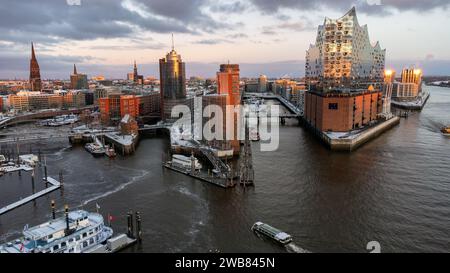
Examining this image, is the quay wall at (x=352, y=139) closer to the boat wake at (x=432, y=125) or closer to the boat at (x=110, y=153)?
the boat wake at (x=432, y=125)

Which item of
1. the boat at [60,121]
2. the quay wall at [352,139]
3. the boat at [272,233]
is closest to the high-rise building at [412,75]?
the quay wall at [352,139]

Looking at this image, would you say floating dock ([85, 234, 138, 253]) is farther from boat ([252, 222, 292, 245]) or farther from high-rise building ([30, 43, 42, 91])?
high-rise building ([30, 43, 42, 91])

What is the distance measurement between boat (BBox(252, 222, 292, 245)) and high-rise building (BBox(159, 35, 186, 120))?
35249mm

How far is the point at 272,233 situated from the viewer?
13867mm

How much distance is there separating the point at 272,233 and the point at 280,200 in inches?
168

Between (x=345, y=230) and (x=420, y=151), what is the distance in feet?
57.0

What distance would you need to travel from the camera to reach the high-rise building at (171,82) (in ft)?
161

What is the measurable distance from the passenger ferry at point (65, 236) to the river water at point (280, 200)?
1.29 metres

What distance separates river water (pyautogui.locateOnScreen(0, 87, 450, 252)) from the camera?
45.8 ft

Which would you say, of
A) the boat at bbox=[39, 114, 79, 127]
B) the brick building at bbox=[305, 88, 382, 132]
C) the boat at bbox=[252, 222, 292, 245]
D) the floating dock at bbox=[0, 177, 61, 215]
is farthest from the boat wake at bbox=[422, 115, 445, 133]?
the boat at bbox=[39, 114, 79, 127]

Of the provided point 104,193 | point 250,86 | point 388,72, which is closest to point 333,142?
point 104,193

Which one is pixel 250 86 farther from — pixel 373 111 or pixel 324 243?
pixel 324 243

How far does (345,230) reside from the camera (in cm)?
1460
